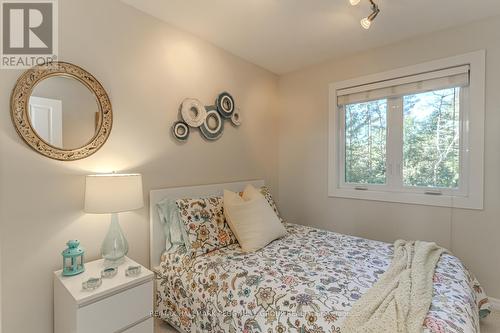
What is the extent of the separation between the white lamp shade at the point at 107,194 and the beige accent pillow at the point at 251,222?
2.64 feet

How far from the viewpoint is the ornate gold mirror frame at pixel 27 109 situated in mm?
1508

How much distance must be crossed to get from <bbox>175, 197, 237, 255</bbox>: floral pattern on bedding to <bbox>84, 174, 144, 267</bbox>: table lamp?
0.42m

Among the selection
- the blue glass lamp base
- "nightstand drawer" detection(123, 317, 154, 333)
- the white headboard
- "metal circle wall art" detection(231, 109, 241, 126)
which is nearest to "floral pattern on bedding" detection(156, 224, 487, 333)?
the white headboard

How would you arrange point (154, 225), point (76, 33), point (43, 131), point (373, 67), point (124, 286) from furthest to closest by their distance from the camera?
point (373, 67) → point (154, 225) → point (76, 33) → point (43, 131) → point (124, 286)

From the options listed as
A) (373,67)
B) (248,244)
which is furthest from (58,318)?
(373,67)

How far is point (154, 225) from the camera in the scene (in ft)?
6.88

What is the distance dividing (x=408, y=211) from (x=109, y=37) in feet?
10.1

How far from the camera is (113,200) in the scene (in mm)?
1607

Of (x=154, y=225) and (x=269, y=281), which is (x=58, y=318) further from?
(x=269, y=281)

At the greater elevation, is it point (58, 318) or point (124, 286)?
point (124, 286)

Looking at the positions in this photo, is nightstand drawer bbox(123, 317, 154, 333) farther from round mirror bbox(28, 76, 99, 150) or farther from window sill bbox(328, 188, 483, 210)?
window sill bbox(328, 188, 483, 210)

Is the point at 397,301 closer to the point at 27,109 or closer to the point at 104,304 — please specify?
the point at 104,304

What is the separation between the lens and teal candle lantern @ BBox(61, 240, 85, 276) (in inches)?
60.9

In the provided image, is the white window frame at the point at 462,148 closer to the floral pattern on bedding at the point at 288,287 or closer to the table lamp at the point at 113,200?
the floral pattern on bedding at the point at 288,287
